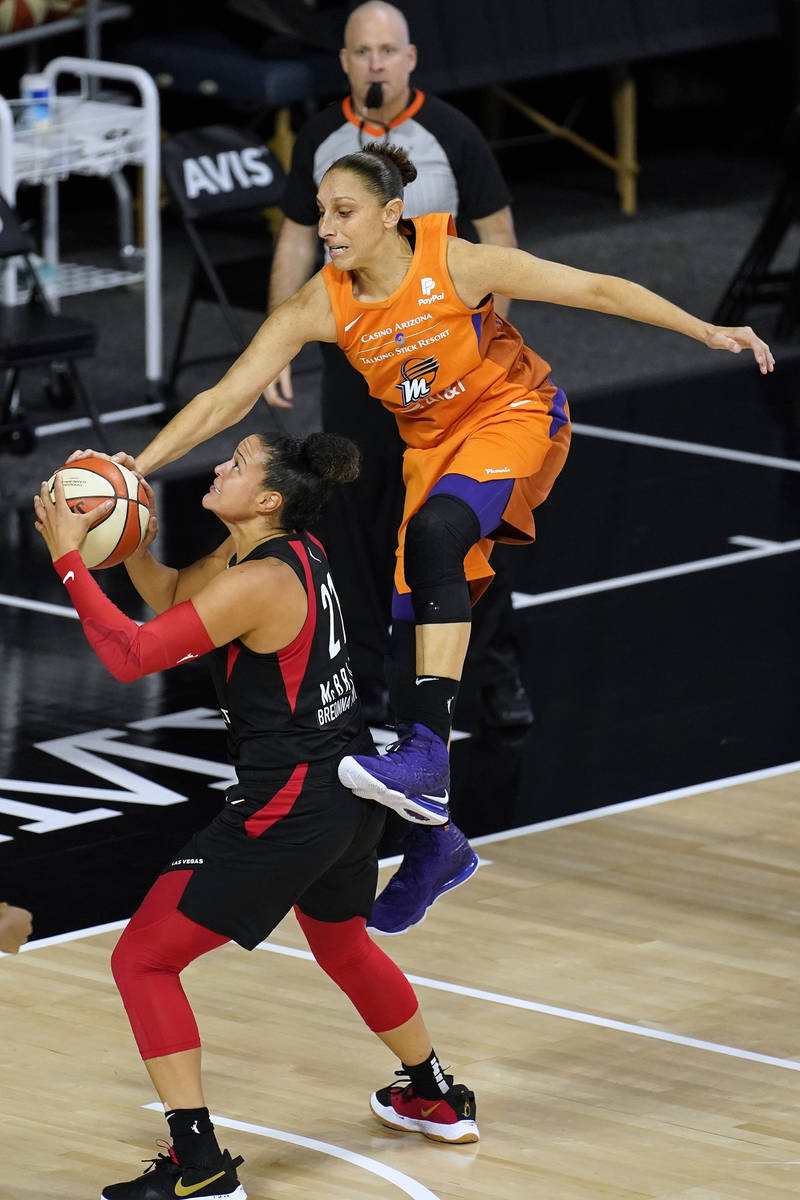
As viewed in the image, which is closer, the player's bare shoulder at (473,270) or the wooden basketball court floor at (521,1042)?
the wooden basketball court floor at (521,1042)

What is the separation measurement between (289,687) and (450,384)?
115cm

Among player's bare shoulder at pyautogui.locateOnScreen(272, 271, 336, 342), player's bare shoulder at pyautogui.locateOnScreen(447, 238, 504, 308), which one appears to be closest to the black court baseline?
player's bare shoulder at pyautogui.locateOnScreen(272, 271, 336, 342)

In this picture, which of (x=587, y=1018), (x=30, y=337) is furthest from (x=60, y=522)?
(x=30, y=337)

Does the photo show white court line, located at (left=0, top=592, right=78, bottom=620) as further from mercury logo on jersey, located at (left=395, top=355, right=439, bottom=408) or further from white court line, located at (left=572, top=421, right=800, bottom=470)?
mercury logo on jersey, located at (left=395, top=355, right=439, bottom=408)

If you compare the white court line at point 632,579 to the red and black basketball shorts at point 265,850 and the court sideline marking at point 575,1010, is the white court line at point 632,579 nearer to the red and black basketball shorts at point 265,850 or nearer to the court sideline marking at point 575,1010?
the court sideline marking at point 575,1010

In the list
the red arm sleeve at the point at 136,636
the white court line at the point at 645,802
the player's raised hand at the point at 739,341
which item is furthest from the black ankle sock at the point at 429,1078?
the white court line at the point at 645,802

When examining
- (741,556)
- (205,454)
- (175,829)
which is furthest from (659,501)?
(175,829)

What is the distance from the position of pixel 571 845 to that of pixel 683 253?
305 inches

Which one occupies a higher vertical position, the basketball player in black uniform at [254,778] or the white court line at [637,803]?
the basketball player in black uniform at [254,778]

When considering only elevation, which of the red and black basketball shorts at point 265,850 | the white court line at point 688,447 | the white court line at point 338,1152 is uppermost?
the red and black basketball shorts at point 265,850

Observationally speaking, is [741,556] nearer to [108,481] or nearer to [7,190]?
[7,190]

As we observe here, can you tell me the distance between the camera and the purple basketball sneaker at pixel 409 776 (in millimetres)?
4453

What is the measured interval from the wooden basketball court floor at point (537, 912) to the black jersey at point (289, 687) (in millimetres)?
847

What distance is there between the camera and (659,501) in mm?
9625
